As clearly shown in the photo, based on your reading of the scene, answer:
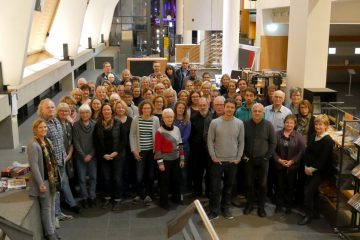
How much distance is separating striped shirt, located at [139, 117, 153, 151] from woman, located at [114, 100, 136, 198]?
0.75 ft

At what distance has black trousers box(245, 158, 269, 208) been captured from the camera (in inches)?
256

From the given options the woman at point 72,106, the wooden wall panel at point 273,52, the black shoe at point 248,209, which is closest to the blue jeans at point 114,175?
the woman at point 72,106

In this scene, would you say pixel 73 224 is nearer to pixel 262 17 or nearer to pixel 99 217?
pixel 99 217

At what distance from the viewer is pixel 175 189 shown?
702 cm

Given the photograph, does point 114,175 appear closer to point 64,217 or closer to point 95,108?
point 64,217

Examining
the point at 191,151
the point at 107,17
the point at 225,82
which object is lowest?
the point at 191,151

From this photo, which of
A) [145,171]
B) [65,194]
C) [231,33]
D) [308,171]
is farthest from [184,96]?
[231,33]

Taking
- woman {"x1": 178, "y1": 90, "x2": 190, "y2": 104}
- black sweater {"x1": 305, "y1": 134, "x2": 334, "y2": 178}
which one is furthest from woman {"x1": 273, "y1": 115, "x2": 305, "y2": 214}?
woman {"x1": 178, "y1": 90, "x2": 190, "y2": 104}

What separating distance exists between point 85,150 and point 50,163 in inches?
46.2

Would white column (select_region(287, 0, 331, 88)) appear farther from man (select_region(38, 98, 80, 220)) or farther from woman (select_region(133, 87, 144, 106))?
man (select_region(38, 98, 80, 220))

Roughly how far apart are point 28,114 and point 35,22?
16.3 ft

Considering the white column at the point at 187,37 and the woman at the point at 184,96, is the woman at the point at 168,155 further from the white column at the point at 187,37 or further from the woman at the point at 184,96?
the white column at the point at 187,37

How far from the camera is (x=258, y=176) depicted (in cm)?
662

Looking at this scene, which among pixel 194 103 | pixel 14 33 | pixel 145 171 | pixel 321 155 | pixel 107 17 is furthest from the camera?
pixel 107 17
